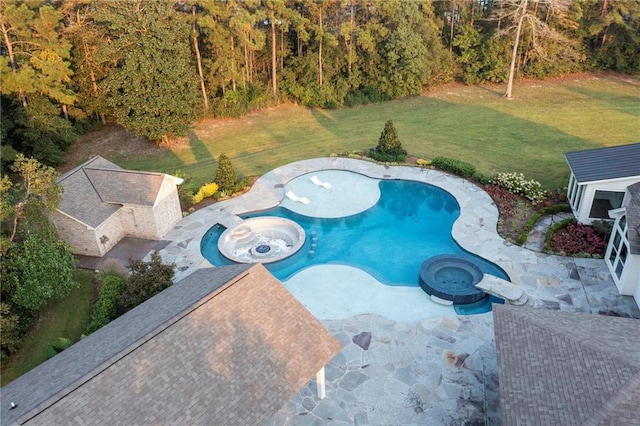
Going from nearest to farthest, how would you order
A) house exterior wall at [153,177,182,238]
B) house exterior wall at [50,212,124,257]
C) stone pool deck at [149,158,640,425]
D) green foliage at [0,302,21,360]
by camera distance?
stone pool deck at [149,158,640,425]
green foliage at [0,302,21,360]
house exterior wall at [50,212,124,257]
house exterior wall at [153,177,182,238]

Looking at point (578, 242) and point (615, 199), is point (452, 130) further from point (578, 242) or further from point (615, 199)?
point (578, 242)

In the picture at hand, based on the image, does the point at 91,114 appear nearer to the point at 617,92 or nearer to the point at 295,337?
the point at 295,337

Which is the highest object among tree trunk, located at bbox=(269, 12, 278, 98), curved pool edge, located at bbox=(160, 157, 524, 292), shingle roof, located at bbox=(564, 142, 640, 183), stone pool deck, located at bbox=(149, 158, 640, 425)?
tree trunk, located at bbox=(269, 12, 278, 98)

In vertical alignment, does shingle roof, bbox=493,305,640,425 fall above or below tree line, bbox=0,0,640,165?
below

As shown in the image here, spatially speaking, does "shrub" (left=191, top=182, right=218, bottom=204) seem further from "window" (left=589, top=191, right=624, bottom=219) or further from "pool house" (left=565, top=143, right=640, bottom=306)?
"window" (left=589, top=191, right=624, bottom=219)

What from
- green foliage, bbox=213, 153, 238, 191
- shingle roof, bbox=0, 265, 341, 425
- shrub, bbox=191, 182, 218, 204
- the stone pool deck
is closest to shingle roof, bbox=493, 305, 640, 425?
the stone pool deck

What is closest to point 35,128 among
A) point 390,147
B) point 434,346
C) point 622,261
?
point 390,147
